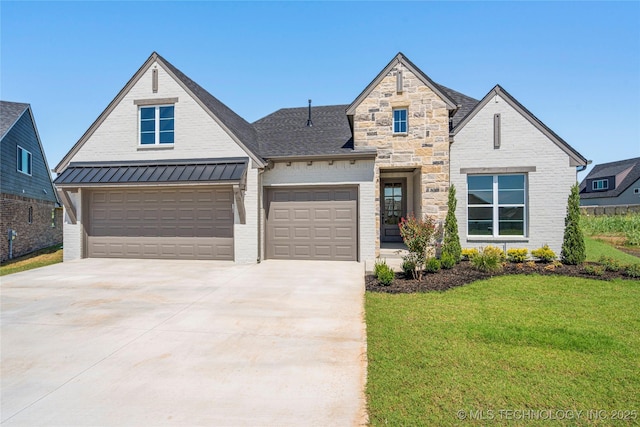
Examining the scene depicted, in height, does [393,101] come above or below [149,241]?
above

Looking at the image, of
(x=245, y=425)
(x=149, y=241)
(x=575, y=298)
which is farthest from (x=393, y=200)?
(x=245, y=425)

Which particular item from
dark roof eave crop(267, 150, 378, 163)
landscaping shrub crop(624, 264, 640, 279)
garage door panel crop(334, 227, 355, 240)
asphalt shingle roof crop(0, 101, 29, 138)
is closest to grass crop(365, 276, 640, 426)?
landscaping shrub crop(624, 264, 640, 279)

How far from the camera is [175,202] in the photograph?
1230 cm

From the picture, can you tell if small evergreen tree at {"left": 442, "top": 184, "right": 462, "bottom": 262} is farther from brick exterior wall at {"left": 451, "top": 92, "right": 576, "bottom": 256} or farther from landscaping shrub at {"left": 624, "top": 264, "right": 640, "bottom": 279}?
landscaping shrub at {"left": 624, "top": 264, "right": 640, "bottom": 279}

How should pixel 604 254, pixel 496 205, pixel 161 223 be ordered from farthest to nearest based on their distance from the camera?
pixel 604 254, pixel 161 223, pixel 496 205

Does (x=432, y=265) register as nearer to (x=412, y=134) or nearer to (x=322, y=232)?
(x=322, y=232)

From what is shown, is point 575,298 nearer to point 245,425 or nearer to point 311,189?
point 245,425

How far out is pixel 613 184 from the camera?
36594 millimetres

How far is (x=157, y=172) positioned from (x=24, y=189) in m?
12.2

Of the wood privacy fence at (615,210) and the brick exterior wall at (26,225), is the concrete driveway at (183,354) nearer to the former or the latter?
the brick exterior wall at (26,225)

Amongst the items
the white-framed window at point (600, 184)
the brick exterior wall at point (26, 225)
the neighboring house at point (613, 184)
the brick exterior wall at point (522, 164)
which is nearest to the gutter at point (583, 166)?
the brick exterior wall at point (522, 164)

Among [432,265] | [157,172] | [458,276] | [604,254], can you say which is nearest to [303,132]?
[157,172]

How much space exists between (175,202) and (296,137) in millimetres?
5533

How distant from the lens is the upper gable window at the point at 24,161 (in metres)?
17.8
